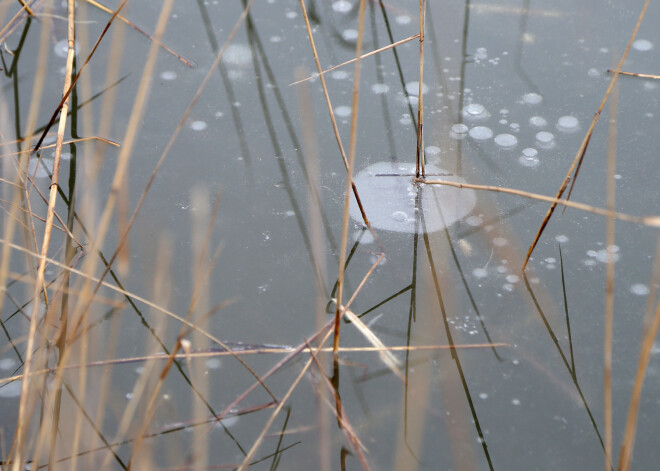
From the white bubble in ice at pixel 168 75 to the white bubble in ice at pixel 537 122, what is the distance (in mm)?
718

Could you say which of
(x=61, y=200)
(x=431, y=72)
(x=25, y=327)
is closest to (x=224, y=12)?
(x=431, y=72)

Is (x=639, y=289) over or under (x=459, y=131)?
under

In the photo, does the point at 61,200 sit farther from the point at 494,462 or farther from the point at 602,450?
the point at 602,450

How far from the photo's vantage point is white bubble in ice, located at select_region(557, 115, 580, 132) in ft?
4.25

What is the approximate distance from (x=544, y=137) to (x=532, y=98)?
0.37 ft

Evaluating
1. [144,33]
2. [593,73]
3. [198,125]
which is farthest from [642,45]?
[144,33]

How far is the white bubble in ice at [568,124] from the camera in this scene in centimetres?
130

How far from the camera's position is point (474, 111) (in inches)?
52.6

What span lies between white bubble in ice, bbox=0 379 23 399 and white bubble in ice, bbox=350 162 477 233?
1.87ft

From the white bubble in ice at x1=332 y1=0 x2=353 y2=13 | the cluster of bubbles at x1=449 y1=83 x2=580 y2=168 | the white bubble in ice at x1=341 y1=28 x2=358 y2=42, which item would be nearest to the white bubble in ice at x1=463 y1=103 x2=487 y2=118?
the cluster of bubbles at x1=449 y1=83 x2=580 y2=168

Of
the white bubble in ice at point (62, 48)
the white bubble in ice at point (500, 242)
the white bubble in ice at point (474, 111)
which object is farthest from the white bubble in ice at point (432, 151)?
the white bubble in ice at point (62, 48)

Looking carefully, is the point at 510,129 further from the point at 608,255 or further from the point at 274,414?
the point at 274,414

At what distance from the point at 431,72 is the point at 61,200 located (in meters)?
0.76

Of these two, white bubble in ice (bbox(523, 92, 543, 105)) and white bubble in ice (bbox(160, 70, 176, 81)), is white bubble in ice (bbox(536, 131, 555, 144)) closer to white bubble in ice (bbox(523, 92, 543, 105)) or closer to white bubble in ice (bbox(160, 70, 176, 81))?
white bubble in ice (bbox(523, 92, 543, 105))
